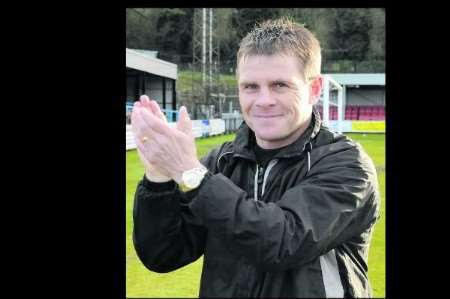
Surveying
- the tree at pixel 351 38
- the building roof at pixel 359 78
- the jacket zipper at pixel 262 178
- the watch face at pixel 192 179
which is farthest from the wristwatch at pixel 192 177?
the tree at pixel 351 38

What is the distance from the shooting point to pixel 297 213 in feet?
4.45

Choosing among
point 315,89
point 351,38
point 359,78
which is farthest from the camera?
point 351,38

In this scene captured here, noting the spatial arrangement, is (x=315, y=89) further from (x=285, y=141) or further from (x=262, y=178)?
(x=262, y=178)

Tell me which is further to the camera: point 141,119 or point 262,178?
point 262,178

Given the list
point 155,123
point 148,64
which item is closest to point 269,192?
point 155,123

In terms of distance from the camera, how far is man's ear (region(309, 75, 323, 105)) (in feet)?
4.99

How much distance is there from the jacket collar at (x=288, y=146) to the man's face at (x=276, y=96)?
24mm

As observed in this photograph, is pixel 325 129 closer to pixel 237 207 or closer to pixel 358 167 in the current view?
pixel 358 167

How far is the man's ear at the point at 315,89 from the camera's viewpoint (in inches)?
59.9

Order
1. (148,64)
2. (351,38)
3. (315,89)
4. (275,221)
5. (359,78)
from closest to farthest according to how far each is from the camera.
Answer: (275,221) → (315,89) → (148,64) → (359,78) → (351,38)

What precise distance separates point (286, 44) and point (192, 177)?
0.45 metres
